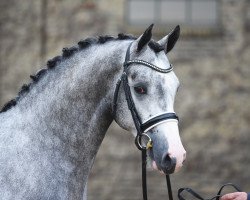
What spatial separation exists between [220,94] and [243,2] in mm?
1446

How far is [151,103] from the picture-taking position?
3.50 meters

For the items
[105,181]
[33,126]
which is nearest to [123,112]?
[33,126]

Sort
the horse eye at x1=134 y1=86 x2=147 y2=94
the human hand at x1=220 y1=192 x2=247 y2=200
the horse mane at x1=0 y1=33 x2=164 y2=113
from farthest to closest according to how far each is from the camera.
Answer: the human hand at x1=220 y1=192 x2=247 y2=200
the horse mane at x1=0 y1=33 x2=164 y2=113
the horse eye at x1=134 y1=86 x2=147 y2=94

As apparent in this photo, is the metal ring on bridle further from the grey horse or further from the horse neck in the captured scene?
the horse neck

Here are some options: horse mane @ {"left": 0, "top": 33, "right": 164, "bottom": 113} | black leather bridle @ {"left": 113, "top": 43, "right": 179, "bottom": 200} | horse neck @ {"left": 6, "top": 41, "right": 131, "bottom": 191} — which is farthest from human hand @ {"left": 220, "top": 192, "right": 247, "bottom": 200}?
horse mane @ {"left": 0, "top": 33, "right": 164, "bottom": 113}

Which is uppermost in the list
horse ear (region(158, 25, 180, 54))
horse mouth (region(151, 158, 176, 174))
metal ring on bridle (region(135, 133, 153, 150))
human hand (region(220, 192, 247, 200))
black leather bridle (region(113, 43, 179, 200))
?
horse ear (region(158, 25, 180, 54))

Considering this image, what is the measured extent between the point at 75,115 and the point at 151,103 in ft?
1.37

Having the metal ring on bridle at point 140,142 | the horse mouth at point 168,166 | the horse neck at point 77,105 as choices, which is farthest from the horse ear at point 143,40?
the horse mouth at point 168,166

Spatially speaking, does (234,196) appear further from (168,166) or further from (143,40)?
(143,40)

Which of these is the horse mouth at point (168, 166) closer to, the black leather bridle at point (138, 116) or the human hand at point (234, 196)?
the black leather bridle at point (138, 116)

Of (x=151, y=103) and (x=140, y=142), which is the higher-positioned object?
(x=151, y=103)

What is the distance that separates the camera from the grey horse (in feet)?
11.3

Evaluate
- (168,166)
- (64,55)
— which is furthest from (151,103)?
(64,55)

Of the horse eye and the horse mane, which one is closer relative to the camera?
the horse eye
